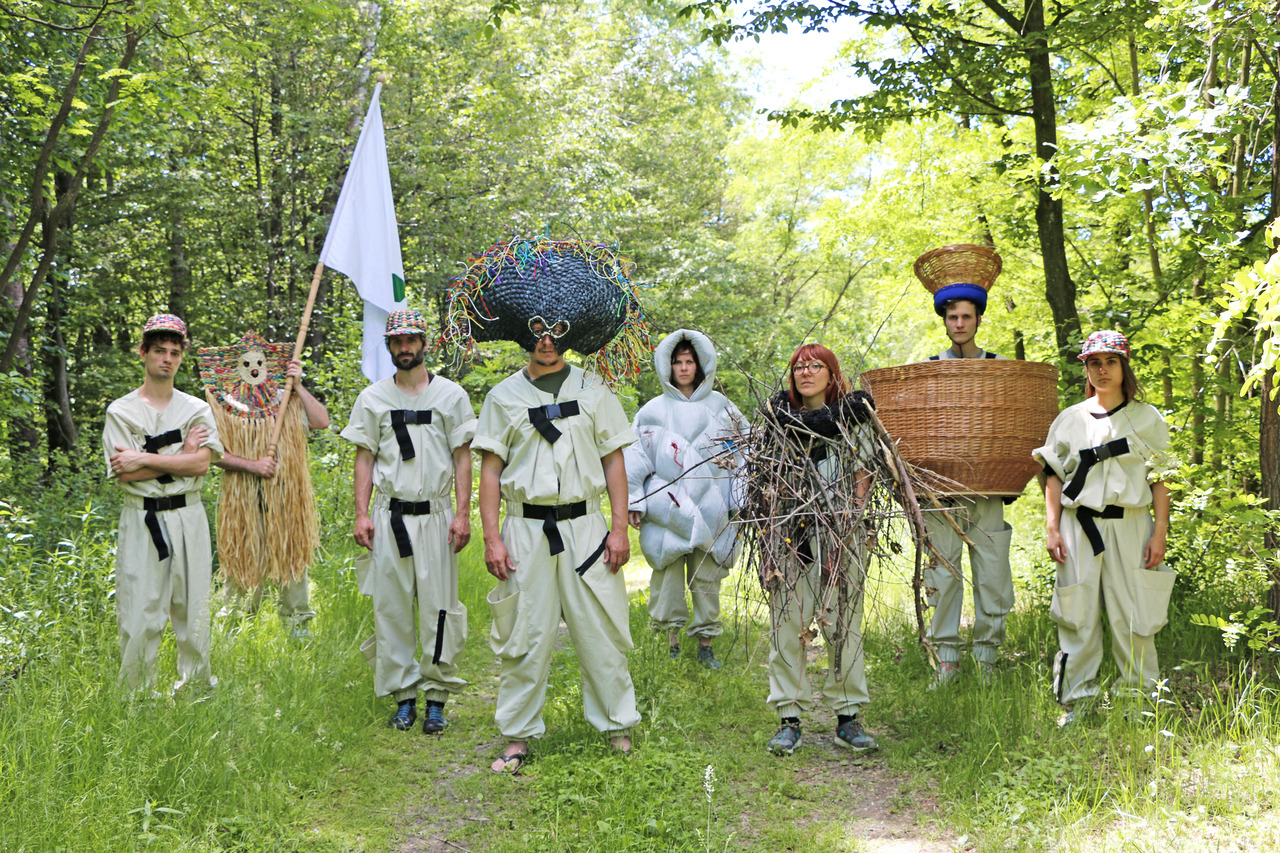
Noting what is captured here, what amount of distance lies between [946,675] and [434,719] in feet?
9.38

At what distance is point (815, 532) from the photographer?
4.12 metres

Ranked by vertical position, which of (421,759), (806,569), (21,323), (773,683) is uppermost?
(21,323)

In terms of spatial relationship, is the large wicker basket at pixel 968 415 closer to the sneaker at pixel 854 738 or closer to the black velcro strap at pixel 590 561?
the sneaker at pixel 854 738

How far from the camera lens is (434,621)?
193 inches

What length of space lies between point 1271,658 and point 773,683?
2.67 metres

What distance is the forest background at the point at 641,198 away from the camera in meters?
4.78

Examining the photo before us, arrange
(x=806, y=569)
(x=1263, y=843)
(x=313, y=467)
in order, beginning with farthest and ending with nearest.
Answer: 1. (x=313, y=467)
2. (x=806, y=569)
3. (x=1263, y=843)

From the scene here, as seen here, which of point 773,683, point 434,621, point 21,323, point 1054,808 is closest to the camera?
point 1054,808

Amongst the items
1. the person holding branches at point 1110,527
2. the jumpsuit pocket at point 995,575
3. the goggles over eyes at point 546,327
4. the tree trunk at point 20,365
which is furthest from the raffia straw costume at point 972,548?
the tree trunk at point 20,365

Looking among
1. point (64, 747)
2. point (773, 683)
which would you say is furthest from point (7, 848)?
point (773, 683)

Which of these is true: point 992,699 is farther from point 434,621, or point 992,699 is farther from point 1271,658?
point 434,621

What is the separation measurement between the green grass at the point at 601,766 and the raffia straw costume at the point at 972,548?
0.78 ft

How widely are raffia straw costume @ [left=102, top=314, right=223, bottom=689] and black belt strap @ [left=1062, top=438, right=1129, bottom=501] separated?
4.45 m

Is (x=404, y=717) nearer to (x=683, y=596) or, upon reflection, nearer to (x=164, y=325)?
(x=683, y=596)
